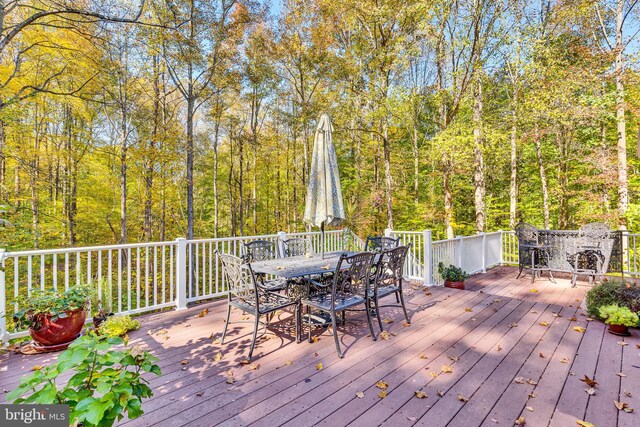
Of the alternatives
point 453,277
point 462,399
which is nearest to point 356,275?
point 462,399

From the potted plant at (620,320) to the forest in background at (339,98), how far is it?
4.73 metres

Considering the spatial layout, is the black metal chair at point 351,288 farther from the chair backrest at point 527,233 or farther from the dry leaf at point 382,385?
the chair backrest at point 527,233

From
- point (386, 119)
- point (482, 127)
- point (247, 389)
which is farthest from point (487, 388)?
point (386, 119)

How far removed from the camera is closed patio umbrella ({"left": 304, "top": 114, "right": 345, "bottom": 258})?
3932mm

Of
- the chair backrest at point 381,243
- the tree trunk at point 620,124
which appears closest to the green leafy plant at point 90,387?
the chair backrest at point 381,243

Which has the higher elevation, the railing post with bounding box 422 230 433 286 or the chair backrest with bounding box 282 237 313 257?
the chair backrest with bounding box 282 237 313 257

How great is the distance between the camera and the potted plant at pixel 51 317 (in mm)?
2725

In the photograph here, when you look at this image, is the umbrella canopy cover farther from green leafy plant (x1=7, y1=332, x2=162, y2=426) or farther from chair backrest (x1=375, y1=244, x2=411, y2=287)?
green leafy plant (x1=7, y1=332, x2=162, y2=426)

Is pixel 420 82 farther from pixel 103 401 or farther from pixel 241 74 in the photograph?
pixel 103 401

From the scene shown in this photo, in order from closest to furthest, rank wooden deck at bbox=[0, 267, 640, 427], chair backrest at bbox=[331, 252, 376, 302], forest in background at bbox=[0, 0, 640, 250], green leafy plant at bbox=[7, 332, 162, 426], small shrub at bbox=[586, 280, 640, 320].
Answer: green leafy plant at bbox=[7, 332, 162, 426] → wooden deck at bbox=[0, 267, 640, 427] → chair backrest at bbox=[331, 252, 376, 302] → small shrub at bbox=[586, 280, 640, 320] → forest in background at bbox=[0, 0, 640, 250]

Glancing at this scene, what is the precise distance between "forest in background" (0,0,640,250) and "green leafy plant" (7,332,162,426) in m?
4.69

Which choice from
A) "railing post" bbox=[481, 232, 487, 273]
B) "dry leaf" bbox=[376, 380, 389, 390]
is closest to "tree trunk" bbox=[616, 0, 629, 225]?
"railing post" bbox=[481, 232, 487, 273]

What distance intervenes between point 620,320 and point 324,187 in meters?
3.58

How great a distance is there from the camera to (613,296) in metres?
3.57
